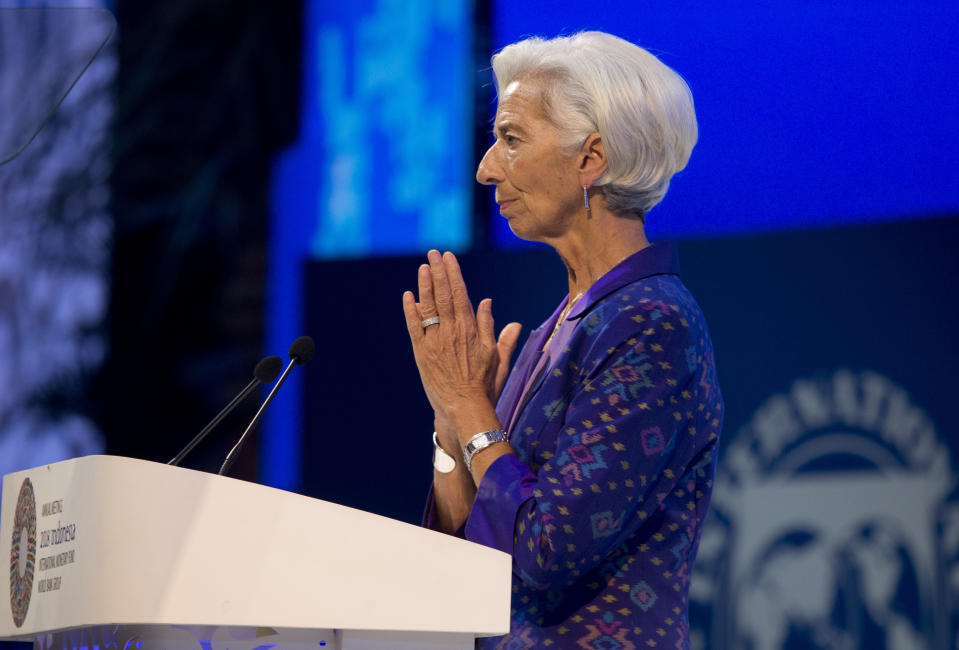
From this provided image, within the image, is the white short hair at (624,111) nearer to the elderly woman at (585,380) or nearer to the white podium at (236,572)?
the elderly woman at (585,380)

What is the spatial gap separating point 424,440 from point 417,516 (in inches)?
9.5

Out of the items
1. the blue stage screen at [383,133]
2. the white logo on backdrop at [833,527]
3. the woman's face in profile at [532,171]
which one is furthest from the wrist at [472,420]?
the blue stage screen at [383,133]

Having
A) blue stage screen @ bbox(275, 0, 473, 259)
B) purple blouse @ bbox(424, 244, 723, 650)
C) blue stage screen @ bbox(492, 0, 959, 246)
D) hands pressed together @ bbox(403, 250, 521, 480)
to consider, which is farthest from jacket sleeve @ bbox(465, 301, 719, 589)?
blue stage screen @ bbox(275, 0, 473, 259)

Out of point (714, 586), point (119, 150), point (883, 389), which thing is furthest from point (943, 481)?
point (119, 150)

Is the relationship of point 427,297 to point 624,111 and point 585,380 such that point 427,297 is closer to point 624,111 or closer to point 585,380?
point 585,380

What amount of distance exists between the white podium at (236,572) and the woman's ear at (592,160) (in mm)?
711

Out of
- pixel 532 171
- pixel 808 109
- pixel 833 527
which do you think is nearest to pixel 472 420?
pixel 532 171

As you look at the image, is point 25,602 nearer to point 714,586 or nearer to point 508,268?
point 714,586

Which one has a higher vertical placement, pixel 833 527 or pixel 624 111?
pixel 624 111

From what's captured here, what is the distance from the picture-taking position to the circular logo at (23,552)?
136cm

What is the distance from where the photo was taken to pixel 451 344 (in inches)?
68.1

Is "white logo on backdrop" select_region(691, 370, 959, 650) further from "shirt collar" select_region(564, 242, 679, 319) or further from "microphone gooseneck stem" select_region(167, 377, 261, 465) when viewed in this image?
"microphone gooseneck stem" select_region(167, 377, 261, 465)

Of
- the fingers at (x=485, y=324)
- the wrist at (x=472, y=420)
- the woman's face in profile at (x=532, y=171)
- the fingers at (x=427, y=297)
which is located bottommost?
the wrist at (x=472, y=420)

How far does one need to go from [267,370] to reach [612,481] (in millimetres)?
569
